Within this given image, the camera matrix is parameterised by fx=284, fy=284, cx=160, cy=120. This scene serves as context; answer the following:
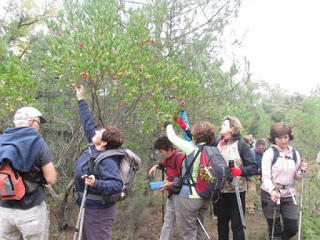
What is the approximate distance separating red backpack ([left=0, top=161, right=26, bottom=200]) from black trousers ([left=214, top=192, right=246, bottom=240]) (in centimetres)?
272

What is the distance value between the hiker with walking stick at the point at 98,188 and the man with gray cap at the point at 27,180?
34cm

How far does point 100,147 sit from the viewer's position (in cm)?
304

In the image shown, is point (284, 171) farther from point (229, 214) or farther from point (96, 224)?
point (96, 224)

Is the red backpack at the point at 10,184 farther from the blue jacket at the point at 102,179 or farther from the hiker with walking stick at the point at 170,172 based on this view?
the hiker with walking stick at the point at 170,172

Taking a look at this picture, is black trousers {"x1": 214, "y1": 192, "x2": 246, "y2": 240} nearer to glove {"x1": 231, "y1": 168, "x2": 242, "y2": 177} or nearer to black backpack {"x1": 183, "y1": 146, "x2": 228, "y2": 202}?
glove {"x1": 231, "y1": 168, "x2": 242, "y2": 177}

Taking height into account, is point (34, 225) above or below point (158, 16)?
below

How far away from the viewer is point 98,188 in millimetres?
2729

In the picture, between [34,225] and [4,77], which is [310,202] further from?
[4,77]

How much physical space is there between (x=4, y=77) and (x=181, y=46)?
4151 millimetres

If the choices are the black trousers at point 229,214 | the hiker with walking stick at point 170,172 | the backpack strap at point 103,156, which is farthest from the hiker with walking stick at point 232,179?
the backpack strap at point 103,156

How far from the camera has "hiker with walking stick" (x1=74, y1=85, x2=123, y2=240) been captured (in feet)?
9.07

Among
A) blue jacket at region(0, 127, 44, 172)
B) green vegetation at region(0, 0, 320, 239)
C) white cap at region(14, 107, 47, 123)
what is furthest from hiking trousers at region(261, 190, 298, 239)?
white cap at region(14, 107, 47, 123)

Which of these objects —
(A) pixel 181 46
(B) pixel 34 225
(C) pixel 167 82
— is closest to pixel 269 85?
(A) pixel 181 46

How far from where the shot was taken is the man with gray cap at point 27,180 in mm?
2664
